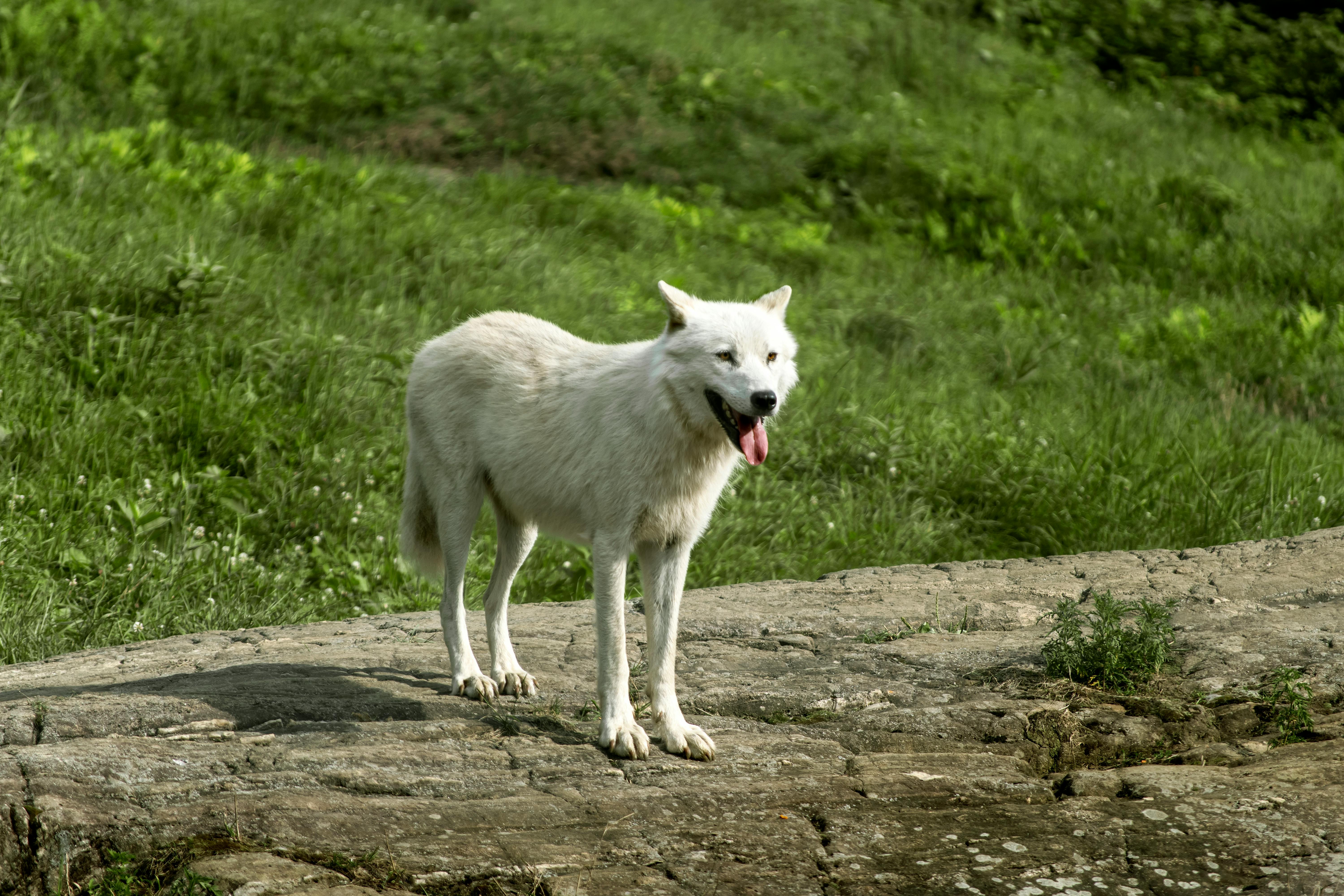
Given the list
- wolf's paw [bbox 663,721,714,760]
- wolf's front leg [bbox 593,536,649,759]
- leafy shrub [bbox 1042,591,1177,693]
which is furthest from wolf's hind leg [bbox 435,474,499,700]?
leafy shrub [bbox 1042,591,1177,693]

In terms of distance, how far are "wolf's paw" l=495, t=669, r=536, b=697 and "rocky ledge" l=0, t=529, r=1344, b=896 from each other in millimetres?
62

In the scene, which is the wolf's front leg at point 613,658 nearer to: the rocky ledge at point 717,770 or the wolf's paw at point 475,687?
the rocky ledge at point 717,770

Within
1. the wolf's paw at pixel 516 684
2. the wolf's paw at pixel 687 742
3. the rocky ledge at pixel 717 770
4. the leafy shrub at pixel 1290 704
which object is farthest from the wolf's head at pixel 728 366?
the leafy shrub at pixel 1290 704

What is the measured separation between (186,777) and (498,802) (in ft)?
2.92

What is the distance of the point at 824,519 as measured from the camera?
7.00 metres

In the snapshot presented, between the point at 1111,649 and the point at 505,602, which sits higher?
the point at 1111,649

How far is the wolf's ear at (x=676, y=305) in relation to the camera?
3967mm

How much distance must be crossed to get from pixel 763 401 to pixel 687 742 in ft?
3.79

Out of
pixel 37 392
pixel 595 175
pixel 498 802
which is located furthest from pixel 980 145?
pixel 498 802

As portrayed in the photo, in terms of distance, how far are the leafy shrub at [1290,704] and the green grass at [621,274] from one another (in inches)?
116

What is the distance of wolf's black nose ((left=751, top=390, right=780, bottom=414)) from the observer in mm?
3662

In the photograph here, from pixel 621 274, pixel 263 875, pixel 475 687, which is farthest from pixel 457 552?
pixel 621 274

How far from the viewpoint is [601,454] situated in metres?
4.05

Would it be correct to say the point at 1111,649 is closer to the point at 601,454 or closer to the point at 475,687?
the point at 601,454
